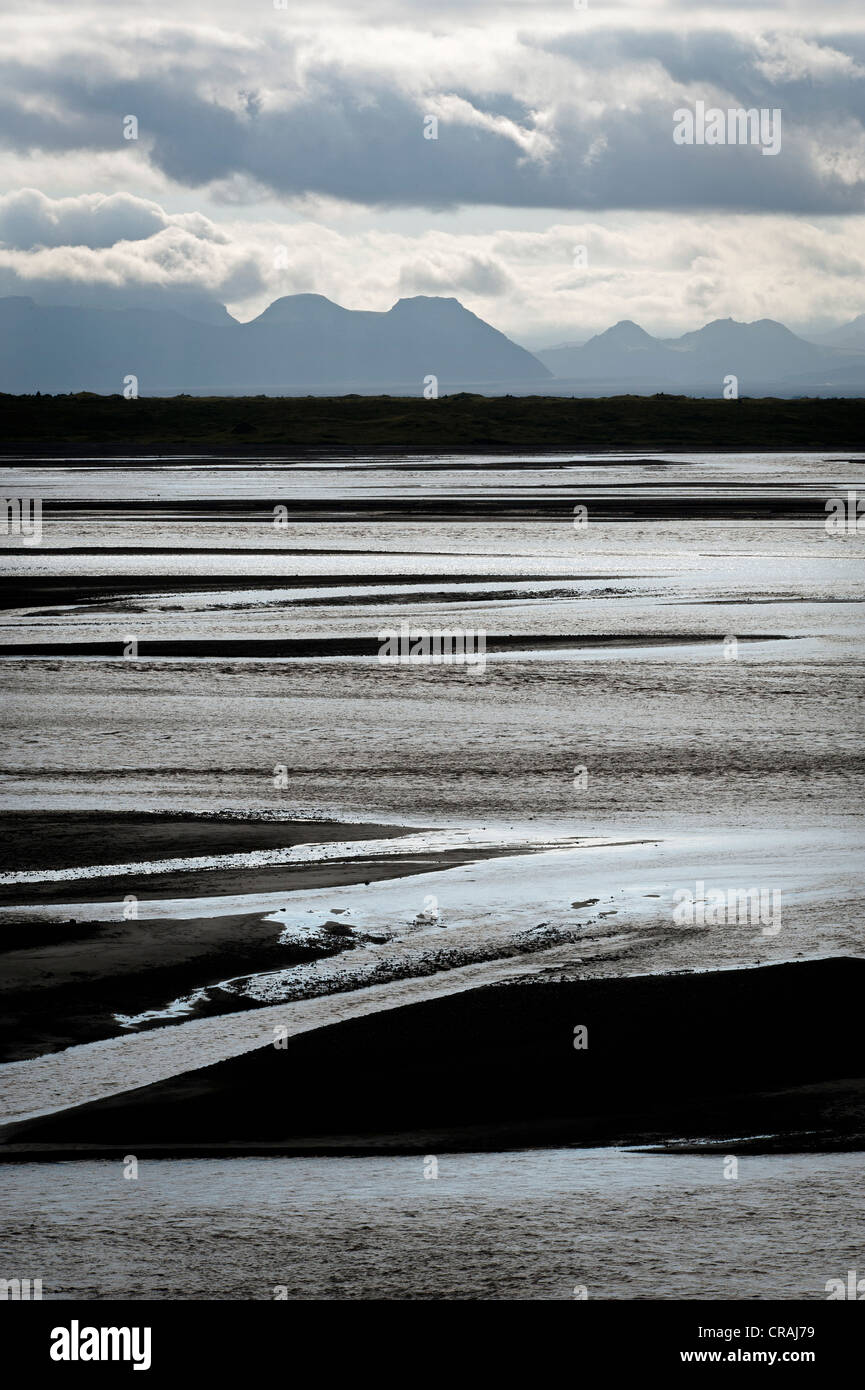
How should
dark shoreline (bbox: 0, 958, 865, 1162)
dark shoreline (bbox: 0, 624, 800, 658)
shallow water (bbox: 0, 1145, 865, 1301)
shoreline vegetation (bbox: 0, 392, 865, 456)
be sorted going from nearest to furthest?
shallow water (bbox: 0, 1145, 865, 1301), dark shoreline (bbox: 0, 958, 865, 1162), dark shoreline (bbox: 0, 624, 800, 658), shoreline vegetation (bbox: 0, 392, 865, 456)

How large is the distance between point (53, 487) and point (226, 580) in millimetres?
30573

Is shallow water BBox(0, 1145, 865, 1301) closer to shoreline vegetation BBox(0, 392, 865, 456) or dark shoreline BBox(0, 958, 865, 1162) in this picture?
dark shoreline BBox(0, 958, 865, 1162)

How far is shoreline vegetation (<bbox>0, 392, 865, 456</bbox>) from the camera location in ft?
343

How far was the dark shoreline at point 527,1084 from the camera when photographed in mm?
6922

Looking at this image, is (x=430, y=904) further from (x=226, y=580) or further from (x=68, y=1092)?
(x=226, y=580)

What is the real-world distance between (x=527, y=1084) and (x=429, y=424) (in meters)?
112

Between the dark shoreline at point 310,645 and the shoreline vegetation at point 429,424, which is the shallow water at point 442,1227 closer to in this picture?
the dark shoreline at point 310,645

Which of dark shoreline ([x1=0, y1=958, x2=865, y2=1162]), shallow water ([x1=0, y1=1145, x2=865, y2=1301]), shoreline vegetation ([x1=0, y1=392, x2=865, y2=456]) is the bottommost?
shallow water ([x1=0, y1=1145, x2=865, y2=1301])

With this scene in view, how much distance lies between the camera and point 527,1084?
750 centimetres

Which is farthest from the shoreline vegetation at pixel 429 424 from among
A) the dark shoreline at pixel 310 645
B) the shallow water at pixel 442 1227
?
the shallow water at pixel 442 1227

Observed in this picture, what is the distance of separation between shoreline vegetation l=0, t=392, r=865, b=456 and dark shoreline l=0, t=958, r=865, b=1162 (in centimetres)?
8419

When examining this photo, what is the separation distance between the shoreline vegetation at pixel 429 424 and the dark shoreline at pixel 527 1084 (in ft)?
276

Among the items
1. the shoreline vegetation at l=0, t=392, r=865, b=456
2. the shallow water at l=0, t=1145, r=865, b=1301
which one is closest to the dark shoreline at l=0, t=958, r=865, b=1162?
the shallow water at l=0, t=1145, r=865, b=1301

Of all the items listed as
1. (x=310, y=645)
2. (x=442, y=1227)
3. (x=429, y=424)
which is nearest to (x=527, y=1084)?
(x=442, y=1227)
